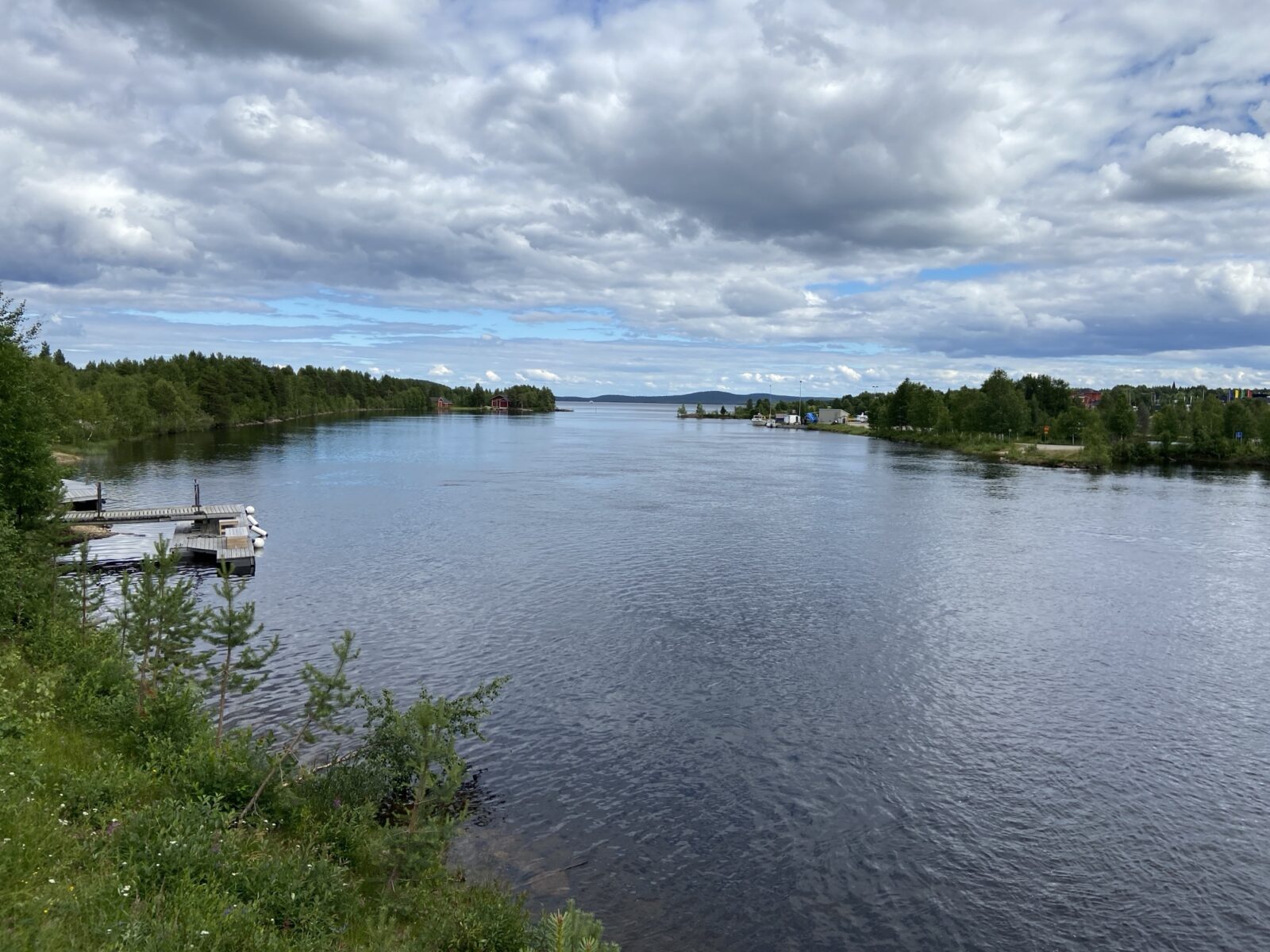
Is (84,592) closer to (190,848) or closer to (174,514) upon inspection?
(190,848)

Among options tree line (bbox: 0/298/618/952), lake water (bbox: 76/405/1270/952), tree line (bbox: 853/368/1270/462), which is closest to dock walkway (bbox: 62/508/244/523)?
lake water (bbox: 76/405/1270/952)

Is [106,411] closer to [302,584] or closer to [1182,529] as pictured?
[302,584]

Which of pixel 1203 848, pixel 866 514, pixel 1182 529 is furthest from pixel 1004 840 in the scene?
pixel 1182 529

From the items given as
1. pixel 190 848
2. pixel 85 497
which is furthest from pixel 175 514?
pixel 190 848

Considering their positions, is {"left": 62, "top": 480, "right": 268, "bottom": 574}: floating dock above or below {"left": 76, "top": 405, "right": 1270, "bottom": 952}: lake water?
above

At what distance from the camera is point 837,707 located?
29688 millimetres

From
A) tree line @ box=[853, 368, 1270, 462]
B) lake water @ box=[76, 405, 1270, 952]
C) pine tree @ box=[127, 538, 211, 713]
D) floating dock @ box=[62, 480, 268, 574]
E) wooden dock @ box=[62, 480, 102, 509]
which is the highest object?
tree line @ box=[853, 368, 1270, 462]

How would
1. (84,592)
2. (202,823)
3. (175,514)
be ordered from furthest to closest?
(175,514) → (84,592) → (202,823)

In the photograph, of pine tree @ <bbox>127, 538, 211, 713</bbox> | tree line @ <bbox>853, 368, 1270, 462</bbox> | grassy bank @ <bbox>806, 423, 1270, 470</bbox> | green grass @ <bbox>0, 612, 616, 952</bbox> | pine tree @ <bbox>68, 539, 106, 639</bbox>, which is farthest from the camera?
tree line @ <bbox>853, 368, 1270, 462</bbox>

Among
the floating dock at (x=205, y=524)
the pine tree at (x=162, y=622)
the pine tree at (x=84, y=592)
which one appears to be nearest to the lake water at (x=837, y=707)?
the floating dock at (x=205, y=524)

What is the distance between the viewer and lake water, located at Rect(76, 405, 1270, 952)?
62.0 feet

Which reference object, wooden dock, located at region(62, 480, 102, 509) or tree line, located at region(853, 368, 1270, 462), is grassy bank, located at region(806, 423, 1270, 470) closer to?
tree line, located at region(853, 368, 1270, 462)

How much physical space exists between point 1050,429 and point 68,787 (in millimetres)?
208042

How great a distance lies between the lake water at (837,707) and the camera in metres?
18.9
